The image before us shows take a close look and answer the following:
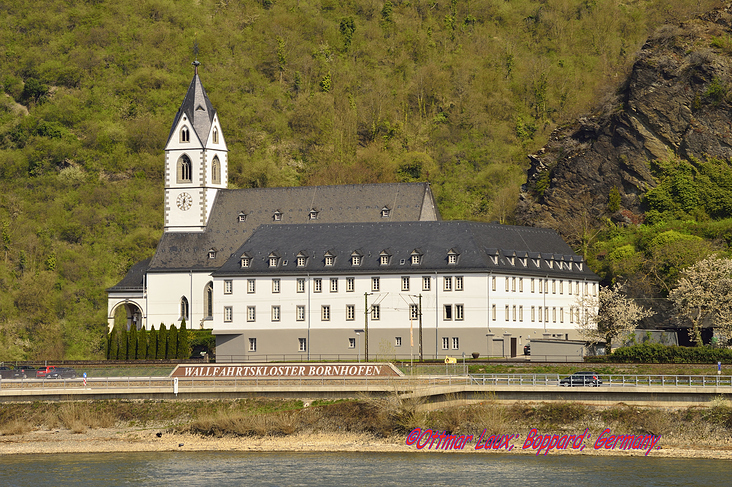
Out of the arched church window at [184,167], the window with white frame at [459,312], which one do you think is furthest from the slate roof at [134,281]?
the window with white frame at [459,312]

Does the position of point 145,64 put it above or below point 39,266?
above

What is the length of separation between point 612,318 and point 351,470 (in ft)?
Answer: 130

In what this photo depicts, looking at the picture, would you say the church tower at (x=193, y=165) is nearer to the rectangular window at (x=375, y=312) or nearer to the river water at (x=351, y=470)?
the rectangular window at (x=375, y=312)

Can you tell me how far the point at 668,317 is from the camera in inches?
3740

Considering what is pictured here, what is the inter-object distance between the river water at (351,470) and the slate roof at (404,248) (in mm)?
35694

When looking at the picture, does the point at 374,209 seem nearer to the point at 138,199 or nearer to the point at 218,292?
the point at 218,292

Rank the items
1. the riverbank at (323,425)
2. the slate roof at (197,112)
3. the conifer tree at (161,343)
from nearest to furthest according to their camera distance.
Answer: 1. the riverbank at (323,425)
2. the conifer tree at (161,343)
3. the slate roof at (197,112)

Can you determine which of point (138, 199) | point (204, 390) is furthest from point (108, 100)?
point (204, 390)

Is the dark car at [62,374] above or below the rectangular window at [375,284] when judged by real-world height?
below

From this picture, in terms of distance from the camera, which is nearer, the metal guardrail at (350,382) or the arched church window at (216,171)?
the metal guardrail at (350,382)

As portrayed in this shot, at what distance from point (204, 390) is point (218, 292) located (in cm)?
3491

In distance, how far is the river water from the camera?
50812mm

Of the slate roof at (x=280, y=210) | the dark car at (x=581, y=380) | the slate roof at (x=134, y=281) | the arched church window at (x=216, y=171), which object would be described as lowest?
the dark car at (x=581, y=380)

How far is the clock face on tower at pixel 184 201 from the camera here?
4407 inches
